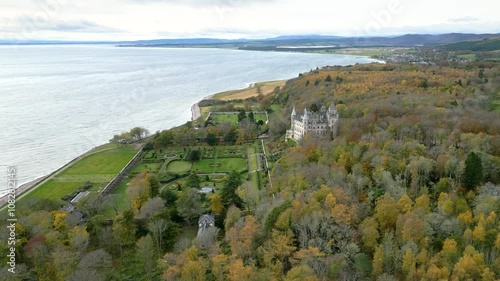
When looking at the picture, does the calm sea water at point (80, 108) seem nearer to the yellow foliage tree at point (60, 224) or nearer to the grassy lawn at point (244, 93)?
the grassy lawn at point (244, 93)

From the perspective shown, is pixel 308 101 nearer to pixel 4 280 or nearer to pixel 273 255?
pixel 273 255

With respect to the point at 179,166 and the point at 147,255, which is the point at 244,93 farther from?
the point at 147,255

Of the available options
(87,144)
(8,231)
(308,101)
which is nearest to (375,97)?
(308,101)

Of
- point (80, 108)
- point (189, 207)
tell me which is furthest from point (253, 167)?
point (80, 108)

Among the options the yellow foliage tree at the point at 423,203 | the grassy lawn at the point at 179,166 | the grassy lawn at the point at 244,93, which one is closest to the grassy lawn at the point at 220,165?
the grassy lawn at the point at 179,166

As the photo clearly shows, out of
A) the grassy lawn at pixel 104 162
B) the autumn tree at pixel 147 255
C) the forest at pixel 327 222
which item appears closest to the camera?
the forest at pixel 327 222

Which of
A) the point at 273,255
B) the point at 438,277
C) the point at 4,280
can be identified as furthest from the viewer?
the point at 273,255

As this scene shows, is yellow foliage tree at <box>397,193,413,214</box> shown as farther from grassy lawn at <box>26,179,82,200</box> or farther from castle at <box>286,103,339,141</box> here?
grassy lawn at <box>26,179,82,200</box>

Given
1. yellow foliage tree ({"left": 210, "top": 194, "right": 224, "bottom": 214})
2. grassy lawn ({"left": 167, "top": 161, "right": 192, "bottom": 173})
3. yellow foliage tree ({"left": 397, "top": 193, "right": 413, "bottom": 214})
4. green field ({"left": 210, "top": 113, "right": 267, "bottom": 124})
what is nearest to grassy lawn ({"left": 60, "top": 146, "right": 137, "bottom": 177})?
grassy lawn ({"left": 167, "top": 161, "right": 192, "bottom": 173})
